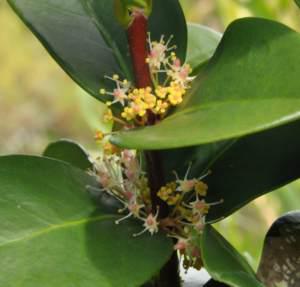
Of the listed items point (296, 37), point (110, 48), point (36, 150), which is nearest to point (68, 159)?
point (110, 48)

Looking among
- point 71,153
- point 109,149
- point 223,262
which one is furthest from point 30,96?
point 223,262

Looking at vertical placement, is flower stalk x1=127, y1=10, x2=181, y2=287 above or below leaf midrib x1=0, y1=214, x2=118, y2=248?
above

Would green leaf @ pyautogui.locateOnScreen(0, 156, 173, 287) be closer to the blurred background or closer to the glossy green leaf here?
the glossy green leaf

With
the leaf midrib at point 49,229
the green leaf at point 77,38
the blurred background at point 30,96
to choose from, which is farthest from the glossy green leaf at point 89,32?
the blurred background at point 30,96

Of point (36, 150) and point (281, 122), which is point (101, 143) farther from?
point (36, 150)

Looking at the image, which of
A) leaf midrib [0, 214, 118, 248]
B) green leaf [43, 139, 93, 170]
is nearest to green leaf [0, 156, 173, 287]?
leaf midrib [0, 214, 118, 248]

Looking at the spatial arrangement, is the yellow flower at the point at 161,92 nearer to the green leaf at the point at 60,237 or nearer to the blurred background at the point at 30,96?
the green leaf at the point at 60,237
